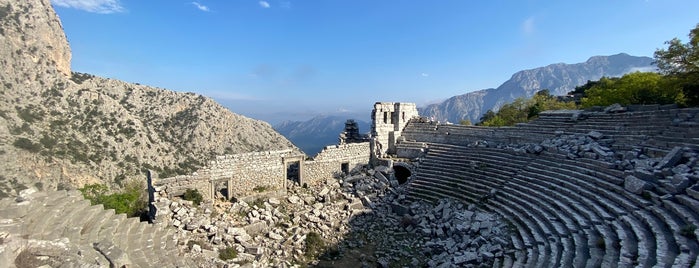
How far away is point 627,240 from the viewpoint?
26.5 feet

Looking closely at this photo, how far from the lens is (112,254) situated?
278 inches

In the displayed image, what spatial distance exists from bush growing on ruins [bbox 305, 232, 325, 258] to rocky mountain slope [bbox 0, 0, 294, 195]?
29810mm

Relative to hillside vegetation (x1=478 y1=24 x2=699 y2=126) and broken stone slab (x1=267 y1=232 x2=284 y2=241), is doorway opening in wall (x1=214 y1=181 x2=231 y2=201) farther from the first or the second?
hillside vegetation (x1=478 y1=24 x2=699 y2=126)

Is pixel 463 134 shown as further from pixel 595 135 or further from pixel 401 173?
pixel 595 135

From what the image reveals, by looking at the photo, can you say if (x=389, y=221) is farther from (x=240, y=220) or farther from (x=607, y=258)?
(x=607, y=258)

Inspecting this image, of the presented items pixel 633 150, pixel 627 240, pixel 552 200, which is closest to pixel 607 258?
pixel 627 240

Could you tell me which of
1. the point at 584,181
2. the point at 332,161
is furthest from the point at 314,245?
the point at 584,181

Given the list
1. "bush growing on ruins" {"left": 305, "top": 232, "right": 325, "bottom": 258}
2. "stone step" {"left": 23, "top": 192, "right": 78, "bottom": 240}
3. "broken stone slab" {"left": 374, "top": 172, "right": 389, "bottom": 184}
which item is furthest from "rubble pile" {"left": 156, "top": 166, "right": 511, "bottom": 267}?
"stone step" {"left": 23, "top": 192, "right": 78, "bottom": 240}

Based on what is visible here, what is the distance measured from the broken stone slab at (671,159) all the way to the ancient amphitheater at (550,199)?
35 mm

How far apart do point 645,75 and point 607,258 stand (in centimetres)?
Answer: 2141

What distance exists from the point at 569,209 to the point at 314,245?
829 centimetres

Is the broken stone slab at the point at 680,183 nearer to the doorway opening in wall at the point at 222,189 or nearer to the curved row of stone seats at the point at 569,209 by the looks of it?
the curved row of stone seats at the point at 569,209

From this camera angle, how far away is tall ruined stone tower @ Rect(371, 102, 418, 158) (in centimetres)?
2222

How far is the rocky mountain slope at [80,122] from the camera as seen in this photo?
111 ft
